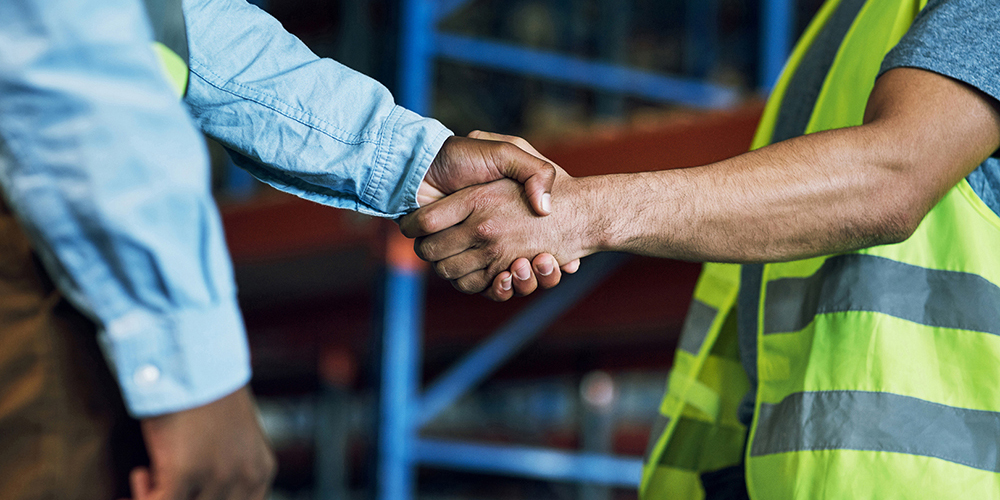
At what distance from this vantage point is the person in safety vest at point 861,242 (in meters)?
1.10

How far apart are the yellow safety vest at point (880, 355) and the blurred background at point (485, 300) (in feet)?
4.27

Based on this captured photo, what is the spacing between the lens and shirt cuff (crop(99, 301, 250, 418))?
3.22 feet

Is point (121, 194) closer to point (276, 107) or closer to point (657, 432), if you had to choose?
point (276, 107)

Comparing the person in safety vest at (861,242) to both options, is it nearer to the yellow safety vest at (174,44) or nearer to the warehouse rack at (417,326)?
the yellow safety vest at (174,44)

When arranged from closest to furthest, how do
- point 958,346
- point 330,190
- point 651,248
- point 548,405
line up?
point 958,346 → point 651,248 → point 330,190 → point 548,405

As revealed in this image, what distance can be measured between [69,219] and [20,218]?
0.07m

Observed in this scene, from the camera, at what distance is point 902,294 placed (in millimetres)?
1160

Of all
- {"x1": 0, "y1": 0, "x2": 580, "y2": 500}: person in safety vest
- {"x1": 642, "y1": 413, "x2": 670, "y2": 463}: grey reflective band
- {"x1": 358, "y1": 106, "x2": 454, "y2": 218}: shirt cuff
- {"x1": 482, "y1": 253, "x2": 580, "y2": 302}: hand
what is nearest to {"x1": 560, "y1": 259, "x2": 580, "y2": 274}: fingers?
{"x1": 482, "y1": 253, "x2": 580, "y2": 302}: hand

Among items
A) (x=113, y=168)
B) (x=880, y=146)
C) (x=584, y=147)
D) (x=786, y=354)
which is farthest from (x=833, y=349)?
(x=584, y=147)

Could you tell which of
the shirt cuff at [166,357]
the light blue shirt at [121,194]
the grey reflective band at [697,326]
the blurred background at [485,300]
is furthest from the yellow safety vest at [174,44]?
the grey reflective band at [697,326]

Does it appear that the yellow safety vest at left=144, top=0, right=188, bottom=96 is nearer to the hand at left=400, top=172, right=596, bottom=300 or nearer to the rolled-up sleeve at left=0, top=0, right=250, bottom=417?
the rolled-up sleeve at left=0, top=0, right=250, bottom=417

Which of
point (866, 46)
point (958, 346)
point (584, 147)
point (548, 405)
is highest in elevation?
point (866, 46)

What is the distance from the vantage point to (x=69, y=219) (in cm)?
93

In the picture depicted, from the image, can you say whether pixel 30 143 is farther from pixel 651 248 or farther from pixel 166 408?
pixel 651 248
